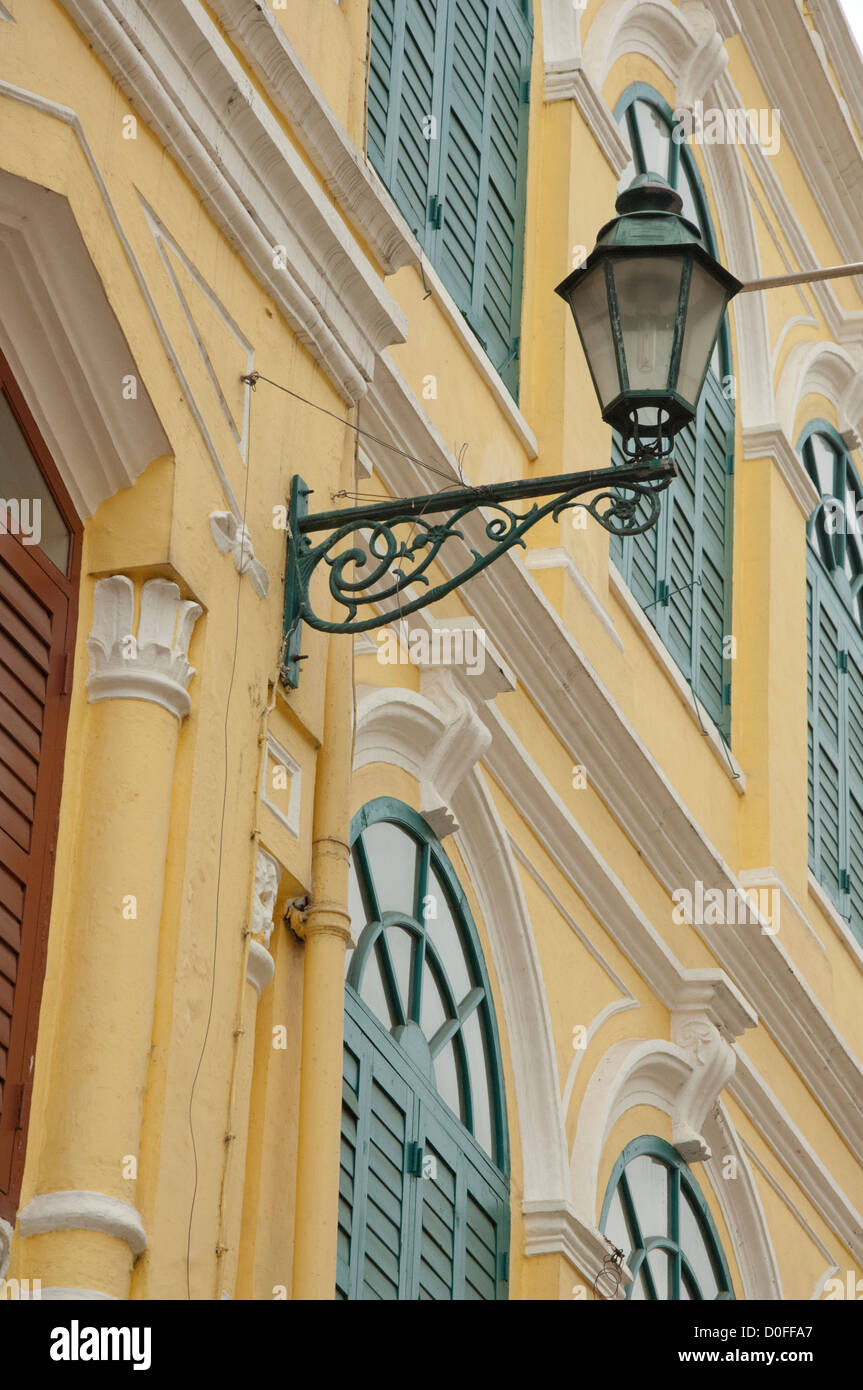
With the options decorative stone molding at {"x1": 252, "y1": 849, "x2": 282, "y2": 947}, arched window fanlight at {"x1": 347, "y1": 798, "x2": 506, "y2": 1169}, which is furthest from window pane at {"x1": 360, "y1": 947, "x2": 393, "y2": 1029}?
decorative stone molding at {"x1": 252, "y1": 849, "x2": 282, "y2": 947}

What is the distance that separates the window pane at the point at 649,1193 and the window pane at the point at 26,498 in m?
4.96

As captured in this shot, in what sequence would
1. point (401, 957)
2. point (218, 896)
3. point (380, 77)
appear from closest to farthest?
point (218, 896) → point (401, 957) → point (380, 77)

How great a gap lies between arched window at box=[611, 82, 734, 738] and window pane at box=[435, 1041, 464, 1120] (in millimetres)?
3246

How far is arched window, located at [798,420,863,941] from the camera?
14703 mm

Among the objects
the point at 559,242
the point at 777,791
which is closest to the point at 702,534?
the point at 777,791

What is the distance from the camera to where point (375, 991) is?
29.6 ft

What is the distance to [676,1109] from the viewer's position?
11516 millimetres

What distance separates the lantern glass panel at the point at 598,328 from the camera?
7.11 meters

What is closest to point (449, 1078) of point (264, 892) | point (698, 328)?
point (264, 892)

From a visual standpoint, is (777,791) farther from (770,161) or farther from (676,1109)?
(770,161)

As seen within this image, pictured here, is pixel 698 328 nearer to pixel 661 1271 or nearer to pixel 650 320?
pixel 650 320

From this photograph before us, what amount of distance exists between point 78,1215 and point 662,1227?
5.60m

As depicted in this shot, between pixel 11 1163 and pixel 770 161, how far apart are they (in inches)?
419

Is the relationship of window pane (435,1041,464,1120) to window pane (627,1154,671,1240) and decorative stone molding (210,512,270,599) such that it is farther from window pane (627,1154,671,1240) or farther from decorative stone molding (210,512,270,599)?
decorative stone molding (210,512,270,599)
